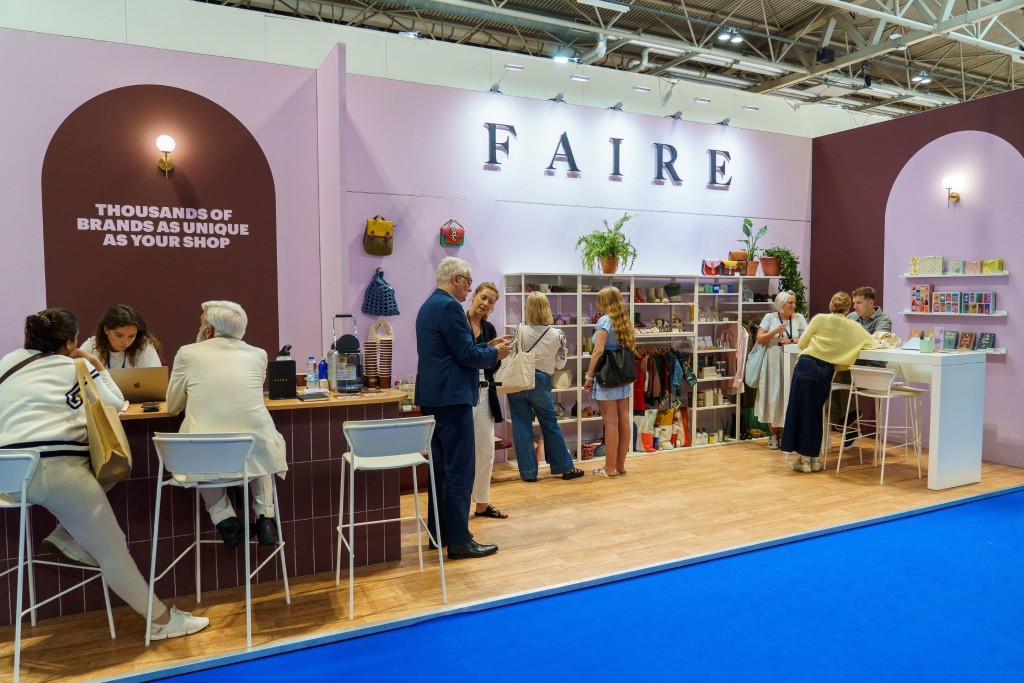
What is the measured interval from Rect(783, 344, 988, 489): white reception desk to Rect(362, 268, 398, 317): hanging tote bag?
4.55 metres

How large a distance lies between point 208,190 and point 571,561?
Result: 4.19m

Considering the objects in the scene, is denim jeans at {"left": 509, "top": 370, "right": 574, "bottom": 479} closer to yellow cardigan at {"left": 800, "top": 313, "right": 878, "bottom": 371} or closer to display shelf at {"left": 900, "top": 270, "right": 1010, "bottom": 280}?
yellow cardigan at {"left": 800, "top": 313, "right": 878, "bottom": 371}

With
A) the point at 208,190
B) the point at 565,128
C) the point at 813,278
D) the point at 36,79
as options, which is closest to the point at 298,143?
the point at 208,190

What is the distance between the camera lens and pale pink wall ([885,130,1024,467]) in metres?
6.95

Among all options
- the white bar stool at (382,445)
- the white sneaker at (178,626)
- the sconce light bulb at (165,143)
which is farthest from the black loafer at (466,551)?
the sconce light bulb at (165,143)

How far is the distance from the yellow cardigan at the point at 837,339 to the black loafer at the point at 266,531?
16.4 ft

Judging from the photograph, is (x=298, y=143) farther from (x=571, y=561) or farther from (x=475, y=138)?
(x=571, y=561)

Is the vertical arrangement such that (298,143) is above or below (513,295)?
above

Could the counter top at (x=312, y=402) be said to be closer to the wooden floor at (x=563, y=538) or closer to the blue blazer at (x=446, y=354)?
the blue blazer at (x=446, y=354)

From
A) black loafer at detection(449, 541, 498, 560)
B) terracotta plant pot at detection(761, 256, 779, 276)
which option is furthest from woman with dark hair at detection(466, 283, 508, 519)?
terracotta plant pot at detection(761, 256, 779, 276)

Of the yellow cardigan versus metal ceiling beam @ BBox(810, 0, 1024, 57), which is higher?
metal ceiling beam @ BBox(810, 0, 1024, 57)

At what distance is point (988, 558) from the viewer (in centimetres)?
443

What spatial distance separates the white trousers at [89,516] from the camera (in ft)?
10.4

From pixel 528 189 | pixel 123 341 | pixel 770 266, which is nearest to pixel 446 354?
pixel 123 341
